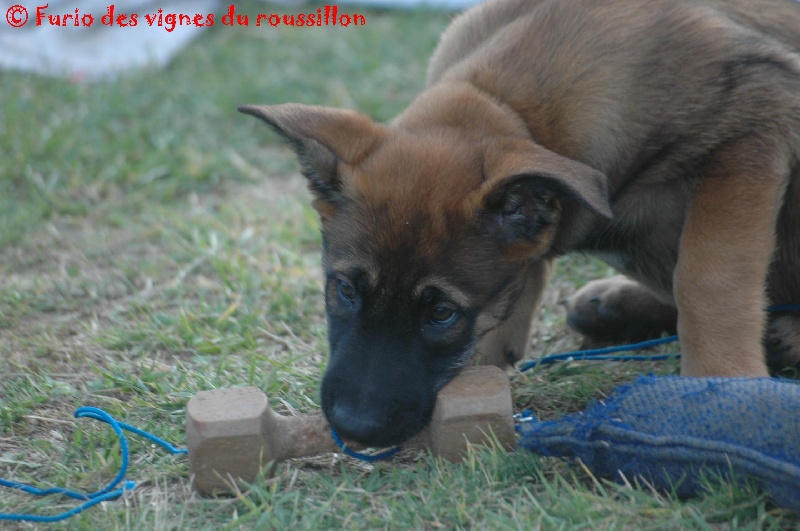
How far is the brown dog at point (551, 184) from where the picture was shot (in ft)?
9.58

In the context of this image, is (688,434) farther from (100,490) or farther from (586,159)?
(100,490)

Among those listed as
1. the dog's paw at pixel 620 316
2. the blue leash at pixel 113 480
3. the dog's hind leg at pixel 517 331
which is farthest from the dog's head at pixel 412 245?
the dog's paw at pixel 620 316

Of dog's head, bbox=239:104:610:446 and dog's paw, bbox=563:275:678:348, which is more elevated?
dog's head, bbox=239:104:610:446

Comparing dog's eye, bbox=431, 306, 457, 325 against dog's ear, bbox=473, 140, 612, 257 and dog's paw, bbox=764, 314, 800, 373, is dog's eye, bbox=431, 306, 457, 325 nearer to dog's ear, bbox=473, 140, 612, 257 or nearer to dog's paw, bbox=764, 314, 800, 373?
dog's ear, bbox=473, 140, 612, 257

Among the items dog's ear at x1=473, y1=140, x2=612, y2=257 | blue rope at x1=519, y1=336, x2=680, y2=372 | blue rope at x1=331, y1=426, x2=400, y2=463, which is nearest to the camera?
dog's ear at x1=473, y1=140, x2=612, y2=257

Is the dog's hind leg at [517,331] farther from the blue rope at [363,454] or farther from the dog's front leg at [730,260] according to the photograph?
the blue rope at [363,454]

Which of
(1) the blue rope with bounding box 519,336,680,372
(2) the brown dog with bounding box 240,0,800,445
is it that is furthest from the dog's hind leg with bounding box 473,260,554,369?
(2) the brown dog with bounding box 240,0,800,445

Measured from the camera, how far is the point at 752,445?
2.55m

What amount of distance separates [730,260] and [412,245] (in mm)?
1090

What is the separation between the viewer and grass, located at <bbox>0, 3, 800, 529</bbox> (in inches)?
108

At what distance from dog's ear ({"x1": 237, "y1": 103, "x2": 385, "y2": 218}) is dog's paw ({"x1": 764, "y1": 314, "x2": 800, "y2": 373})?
1.61 meters

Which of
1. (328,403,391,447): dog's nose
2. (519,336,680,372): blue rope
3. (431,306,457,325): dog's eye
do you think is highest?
(431,306,457,325): dog's eye

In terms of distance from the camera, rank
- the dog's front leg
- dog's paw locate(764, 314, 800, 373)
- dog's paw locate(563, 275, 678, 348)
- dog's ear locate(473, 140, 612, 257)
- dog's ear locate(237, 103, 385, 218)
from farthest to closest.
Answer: dog's paw locate(563, 275, 678, 348), dog's paw locate(764, 314, 800, 373), the dog's front leg, dog's ear locate(237, 103, 385, 218), dog's ear locate(473, 140, 612, 257)

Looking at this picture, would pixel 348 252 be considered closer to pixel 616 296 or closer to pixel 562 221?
pixel 562 221
